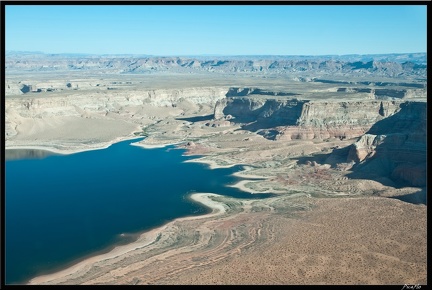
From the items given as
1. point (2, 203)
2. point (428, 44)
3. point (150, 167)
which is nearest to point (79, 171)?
point (150, 167)

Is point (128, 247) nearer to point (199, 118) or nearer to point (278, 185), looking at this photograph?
point (278, 185)

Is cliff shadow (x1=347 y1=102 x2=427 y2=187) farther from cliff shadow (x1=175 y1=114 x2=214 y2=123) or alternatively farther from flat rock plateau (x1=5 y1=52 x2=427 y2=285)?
cliff shadow (x1=175 y1=114 x2=214 y2=123)

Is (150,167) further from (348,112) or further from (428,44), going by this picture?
(428,44)

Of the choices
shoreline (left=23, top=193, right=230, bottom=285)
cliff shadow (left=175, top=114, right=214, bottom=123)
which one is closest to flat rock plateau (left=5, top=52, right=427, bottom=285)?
shoreline (left=23, top=193, right=230, bottom=285)

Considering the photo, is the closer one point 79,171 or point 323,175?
point 323,175

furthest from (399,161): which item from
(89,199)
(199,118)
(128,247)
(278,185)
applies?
(199,118)

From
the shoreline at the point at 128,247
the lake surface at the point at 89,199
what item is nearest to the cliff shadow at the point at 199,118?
the lake surface at the point at 89,199

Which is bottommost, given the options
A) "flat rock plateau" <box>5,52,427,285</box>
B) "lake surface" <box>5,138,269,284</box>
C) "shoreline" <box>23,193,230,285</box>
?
"lake surface" <box>5,138,269,284</box>
